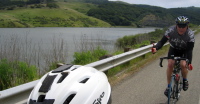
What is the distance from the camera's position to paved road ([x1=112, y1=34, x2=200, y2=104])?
5.70 meters

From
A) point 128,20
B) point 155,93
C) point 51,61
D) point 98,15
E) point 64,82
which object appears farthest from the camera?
point 98,15

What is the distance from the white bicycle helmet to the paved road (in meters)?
2.54

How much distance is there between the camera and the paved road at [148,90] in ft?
18.7

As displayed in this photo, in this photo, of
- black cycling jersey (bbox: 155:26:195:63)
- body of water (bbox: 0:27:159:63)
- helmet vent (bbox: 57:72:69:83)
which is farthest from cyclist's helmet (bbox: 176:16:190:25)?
body of water (bbox: 0:27:159:63)

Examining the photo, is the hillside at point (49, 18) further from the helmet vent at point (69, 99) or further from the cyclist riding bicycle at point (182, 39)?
the helmet vent at point (69, 99)

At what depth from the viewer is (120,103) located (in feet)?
17.8

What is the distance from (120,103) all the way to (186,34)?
6.72ft

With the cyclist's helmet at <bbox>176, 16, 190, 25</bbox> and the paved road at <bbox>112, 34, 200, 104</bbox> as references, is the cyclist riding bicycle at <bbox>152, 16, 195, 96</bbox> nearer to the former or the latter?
the cyclist's helmet at <bbox>176, 16, 190, 25</bbox>

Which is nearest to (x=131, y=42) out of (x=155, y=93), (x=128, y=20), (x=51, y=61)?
(x=51, y=61)

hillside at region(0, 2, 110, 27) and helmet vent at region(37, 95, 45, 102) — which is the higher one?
helmet vent at region(37, 95, 45, 102)

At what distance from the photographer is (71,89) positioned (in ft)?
8.82

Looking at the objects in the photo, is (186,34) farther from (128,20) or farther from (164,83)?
(128,20)

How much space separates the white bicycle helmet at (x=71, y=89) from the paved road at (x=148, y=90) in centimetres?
254

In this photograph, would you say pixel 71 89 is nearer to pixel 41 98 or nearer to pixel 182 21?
pixel 41 98
